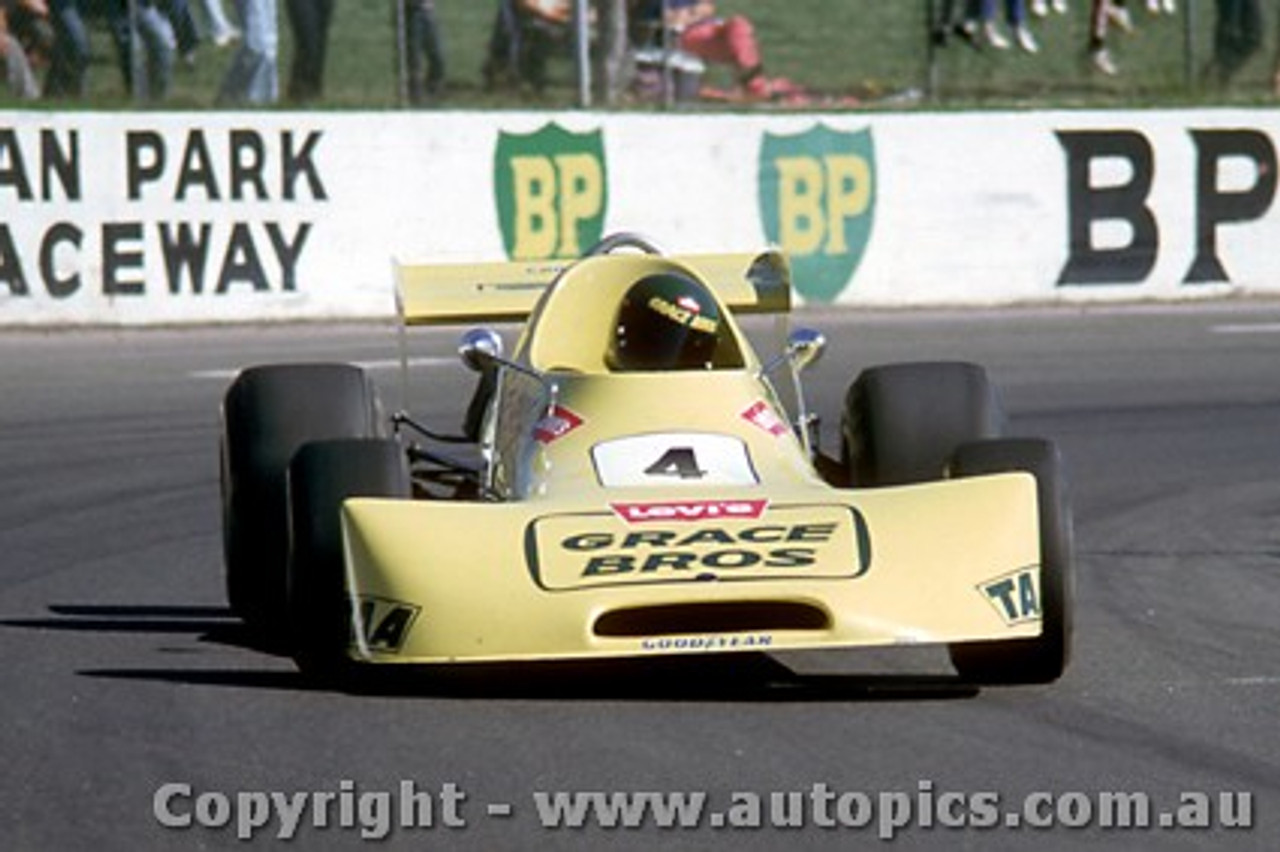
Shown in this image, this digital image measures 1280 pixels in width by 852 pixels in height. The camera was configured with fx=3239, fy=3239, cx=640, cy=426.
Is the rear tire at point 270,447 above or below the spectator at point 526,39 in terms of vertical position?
below

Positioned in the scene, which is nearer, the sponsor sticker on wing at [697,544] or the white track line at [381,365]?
the sponsor sticker on wing at [697,544]

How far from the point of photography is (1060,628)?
8242 millimetres

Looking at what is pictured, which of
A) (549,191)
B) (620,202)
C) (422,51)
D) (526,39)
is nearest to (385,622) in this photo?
(549,191)

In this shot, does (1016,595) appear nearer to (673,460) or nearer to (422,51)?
(673,460)

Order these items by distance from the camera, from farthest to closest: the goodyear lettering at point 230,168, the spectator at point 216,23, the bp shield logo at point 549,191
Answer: the spectator at point 216,23
the bp shield logo at point 549,191
the goodyear lettering at point 230,168

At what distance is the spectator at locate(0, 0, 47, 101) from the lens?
21.2 m

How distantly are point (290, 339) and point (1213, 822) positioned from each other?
14.0m

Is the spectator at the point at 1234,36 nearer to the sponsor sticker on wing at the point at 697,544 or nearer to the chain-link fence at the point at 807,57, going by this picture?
the chain-link fence at the point at 807,57

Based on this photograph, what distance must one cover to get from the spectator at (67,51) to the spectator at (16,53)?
0.10 metres

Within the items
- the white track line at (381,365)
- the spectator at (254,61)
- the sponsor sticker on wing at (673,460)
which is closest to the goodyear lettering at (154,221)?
the spectator at (254,61)

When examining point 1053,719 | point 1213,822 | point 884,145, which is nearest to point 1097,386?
point 884,145

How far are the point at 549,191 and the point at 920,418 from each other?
39.2 feet

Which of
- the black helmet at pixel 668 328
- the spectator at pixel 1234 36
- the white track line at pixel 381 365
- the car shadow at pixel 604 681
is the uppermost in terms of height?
the spectator at pixel 1234 36

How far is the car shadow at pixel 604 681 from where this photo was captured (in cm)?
835
